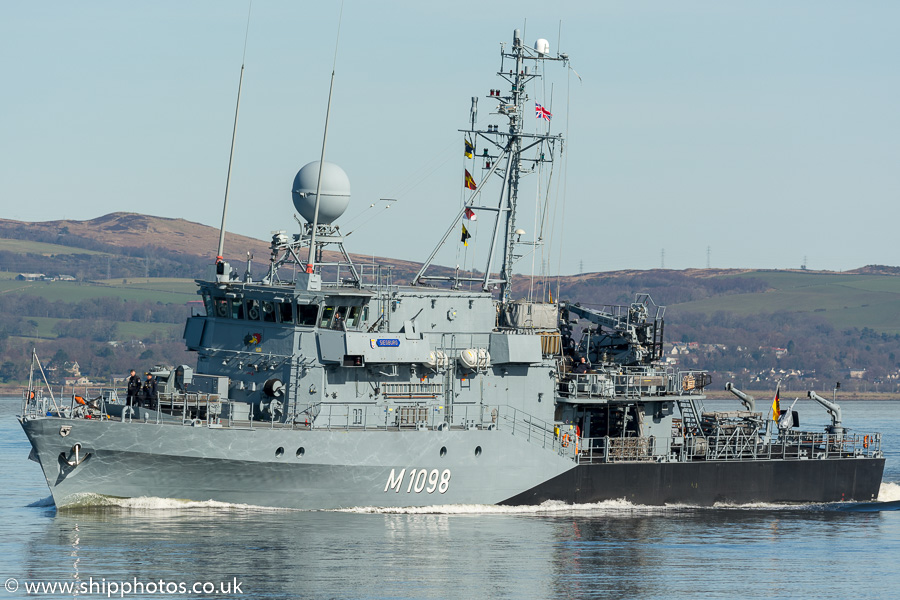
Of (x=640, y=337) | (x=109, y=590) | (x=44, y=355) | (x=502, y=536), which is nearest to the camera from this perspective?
(x=109, y=590)

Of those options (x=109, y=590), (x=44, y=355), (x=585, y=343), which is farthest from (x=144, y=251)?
(x=109, y=590)

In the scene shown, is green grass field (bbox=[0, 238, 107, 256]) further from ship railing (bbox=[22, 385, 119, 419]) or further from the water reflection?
the water reflection

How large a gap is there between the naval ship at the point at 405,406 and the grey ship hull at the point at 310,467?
1.8 inches

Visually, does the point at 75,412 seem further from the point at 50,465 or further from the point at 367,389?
the point at 367,389

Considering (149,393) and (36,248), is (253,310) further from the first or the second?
(36,248)

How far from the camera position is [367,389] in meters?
31.0

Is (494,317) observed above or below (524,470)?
above

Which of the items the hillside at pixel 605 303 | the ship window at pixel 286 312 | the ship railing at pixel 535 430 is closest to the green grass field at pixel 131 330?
the hillside at pixel 605 303

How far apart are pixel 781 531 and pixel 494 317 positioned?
9706 mm

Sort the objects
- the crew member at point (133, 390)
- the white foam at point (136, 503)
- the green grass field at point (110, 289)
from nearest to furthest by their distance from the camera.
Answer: the white foam at point (136, 503), the crew member at point (133, 390), the green grass field at point (110, 289)

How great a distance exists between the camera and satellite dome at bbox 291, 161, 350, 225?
107 feet

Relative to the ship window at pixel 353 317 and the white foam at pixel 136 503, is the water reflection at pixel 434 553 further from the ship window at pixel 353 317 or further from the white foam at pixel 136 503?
the ship window at pixel 353 317

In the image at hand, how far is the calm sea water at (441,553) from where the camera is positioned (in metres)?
23.5

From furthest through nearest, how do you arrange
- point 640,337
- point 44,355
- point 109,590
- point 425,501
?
point 44,355, point 640,337, point 425,501, point 109,590
